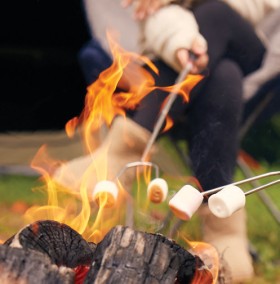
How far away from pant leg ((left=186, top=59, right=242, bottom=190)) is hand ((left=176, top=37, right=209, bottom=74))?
105 mm

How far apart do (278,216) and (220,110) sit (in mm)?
723

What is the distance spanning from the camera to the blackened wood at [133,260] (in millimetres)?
2031

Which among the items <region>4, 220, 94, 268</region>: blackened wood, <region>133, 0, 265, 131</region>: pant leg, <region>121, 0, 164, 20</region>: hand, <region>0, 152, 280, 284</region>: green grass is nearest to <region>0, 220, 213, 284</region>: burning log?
<region>4, 220, 94, 268</region>: blackened wood

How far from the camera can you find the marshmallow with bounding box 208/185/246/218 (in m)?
2.03

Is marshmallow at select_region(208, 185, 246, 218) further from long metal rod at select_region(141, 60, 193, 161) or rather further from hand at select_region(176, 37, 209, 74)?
hand at select_region(176, 37, 209, 74)

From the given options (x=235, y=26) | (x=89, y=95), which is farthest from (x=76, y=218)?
(x=235, y=26)

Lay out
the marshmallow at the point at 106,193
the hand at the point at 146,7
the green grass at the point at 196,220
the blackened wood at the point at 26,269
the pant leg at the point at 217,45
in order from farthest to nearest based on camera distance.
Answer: the green grass at the point at 196,220 < the hand at the point at 146,7 < the pant leg at the point at 217,45 < the marshmallow at the point at 106,193 < the blackened wood at the point at 26,269

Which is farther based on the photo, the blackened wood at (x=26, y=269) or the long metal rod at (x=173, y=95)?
the long metal rod at (x=173, y=95)

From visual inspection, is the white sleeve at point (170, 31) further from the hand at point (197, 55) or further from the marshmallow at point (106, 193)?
the marshmallow at point (106, 193)

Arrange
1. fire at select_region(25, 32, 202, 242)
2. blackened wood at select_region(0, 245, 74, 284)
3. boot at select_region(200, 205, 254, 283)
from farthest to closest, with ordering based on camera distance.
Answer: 1. boot at select_region(200, 205, 254, 283)
2. fire at select_region(25, 32, 202, 242)
3. blackened wood at select_region(0, 245, 74, 284)

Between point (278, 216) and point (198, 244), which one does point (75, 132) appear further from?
point (198, 244)

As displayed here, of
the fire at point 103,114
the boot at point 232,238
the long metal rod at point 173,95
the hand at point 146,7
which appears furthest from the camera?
the hand at point 146,7

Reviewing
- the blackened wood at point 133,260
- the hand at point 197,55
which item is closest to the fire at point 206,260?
the blackened wood at point 133,260

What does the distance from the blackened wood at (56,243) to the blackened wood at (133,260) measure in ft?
0.44
